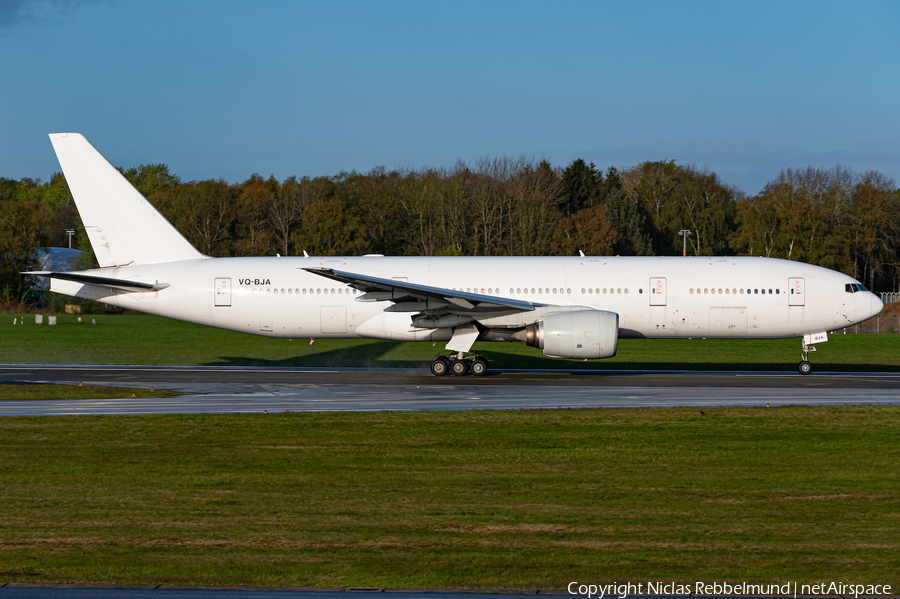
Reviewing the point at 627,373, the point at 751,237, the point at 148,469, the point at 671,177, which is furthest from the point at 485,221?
the point at 148,469

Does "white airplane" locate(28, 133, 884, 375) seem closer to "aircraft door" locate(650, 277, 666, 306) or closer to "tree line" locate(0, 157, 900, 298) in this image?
"aircraft door" locate(650, 277, 666, 306)

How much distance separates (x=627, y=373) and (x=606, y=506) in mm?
18395

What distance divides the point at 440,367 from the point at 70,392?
10568 mm

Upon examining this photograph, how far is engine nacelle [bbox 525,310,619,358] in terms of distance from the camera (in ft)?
80.1

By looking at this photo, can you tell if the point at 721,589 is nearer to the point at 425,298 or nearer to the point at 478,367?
the point at 425,298

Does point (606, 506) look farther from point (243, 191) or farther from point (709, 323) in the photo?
point (243, 191)

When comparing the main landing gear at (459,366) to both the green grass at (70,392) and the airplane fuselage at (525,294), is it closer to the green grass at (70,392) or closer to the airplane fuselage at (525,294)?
the airplane fuselage at (525,294)

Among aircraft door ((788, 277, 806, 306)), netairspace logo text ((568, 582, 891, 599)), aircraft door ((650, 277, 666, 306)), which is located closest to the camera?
netairspace logo text ((568, 582, 891, 599))

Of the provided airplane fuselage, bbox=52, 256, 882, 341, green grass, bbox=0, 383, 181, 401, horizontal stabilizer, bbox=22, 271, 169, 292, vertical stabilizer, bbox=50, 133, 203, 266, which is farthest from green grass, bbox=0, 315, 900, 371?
green grass, bbox=0, 383, 181, 401

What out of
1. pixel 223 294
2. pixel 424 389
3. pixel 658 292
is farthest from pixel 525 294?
pixel 223 294

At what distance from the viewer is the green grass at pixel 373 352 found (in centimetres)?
3294

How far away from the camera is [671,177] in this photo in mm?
96000

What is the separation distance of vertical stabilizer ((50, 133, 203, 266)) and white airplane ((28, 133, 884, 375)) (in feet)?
0.11

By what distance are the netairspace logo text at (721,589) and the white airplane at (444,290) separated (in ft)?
59.2
